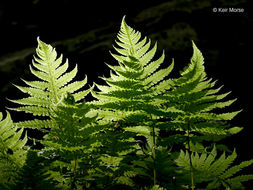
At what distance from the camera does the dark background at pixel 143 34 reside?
13.1 ft

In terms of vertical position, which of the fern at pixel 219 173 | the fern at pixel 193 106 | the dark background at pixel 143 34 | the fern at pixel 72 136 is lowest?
the fern at pixel 219 173

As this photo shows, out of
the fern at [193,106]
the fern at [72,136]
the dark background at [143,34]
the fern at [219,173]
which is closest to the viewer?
the fern at [72,136]

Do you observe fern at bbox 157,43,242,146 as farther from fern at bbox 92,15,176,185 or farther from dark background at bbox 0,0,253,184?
dark background at bbox 0,0,253,184

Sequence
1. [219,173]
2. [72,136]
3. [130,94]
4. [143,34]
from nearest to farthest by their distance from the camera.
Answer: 1. [72,136]
2. [130,94]
3. [219,173]
4. [143,34]

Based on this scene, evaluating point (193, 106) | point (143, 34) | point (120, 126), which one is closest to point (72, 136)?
point (120, 126)

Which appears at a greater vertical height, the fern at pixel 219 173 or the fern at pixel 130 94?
the fern at pixel 130 94

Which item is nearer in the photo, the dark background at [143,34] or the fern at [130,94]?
the fern at [130,94]

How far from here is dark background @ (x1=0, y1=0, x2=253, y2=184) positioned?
4.00m

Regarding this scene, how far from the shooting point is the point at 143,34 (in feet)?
15.8

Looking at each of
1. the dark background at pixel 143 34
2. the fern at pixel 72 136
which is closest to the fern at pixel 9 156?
the fern at pixel 72 136

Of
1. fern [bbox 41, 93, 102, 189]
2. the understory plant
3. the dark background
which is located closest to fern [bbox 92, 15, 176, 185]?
the understory plant

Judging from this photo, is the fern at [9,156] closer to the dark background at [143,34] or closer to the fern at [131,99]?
the fern at [131,99]

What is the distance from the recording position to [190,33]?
455 centimetres

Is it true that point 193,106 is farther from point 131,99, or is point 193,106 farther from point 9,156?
point 9,156
